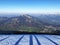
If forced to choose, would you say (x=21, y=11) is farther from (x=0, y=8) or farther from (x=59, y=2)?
(x=59, y=2)

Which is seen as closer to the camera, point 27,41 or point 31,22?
point 27,41

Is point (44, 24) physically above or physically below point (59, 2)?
below

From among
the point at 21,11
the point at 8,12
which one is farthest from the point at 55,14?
the point at 8,12

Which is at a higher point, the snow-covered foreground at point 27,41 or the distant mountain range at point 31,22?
the distant mountain range at point 31,22

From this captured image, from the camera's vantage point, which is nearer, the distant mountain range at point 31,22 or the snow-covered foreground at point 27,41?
the snow-covered foreground at point 27,41

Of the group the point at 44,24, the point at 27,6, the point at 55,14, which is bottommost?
the point at 44,24

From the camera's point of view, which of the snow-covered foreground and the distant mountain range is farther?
the distant mountain range

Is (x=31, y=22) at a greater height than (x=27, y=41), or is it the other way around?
(x=31, y=22)

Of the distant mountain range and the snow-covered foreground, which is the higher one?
the distant mountain range

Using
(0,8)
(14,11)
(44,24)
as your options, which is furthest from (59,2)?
(0,8)
